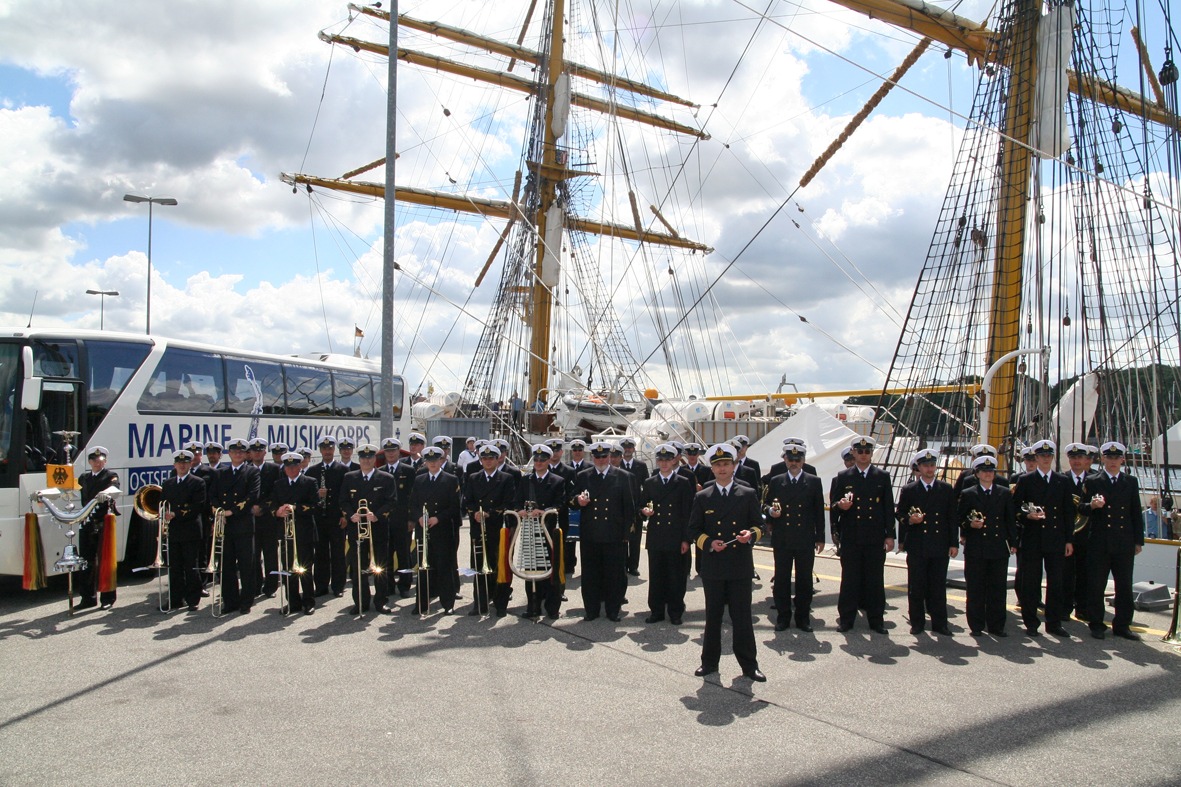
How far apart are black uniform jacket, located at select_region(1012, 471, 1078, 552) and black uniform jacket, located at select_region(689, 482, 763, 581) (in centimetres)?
327

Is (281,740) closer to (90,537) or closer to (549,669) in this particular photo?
(549,669)

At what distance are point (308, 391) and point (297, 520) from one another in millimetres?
5535

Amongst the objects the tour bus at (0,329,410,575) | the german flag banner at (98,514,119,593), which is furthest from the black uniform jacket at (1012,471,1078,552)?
the tour bus at (0,329,410,575)

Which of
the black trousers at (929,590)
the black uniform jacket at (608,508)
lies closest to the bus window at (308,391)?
the black uniform jacket at (608,508)

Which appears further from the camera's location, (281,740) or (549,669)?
(549,669)

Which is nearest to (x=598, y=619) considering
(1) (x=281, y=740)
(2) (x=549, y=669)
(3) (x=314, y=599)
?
(2) (x=549, y=669)

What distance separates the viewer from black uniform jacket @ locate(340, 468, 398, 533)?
850 cm

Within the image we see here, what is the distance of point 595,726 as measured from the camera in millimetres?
4848

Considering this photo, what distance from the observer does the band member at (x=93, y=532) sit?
27.5 feet

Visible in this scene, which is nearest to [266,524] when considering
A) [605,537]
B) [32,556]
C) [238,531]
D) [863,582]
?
[238,531]

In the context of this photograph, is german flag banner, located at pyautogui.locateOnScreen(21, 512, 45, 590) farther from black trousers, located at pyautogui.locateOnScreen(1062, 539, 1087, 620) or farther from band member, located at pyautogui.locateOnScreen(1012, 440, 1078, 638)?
black trousers, located at pyautogui.locateOnScreen(1062, 539, 1087, 620)

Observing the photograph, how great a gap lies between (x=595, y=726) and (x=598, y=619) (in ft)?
10.6

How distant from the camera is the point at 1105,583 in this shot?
7207 millimetres

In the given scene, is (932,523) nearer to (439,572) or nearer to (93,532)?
(439,572)
